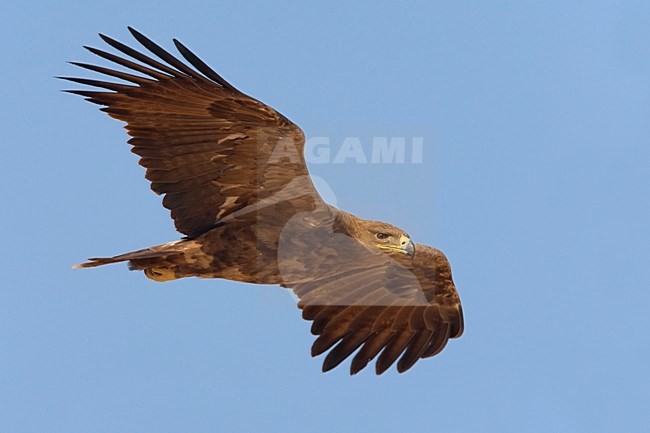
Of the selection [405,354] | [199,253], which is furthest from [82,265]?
[405,354]

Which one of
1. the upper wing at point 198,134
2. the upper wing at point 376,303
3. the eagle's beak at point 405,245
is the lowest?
the upper wing at point 376,303

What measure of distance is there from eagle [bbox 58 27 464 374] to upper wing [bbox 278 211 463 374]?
14 millimetres

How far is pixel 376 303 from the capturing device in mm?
15602

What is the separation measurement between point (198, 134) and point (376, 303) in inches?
135

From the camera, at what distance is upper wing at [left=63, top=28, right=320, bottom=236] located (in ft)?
43.5

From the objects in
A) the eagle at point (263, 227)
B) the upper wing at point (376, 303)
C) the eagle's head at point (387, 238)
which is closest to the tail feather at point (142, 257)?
the eagle at point (263, 227)

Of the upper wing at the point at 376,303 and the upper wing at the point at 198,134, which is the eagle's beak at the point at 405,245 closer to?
the upper wing at the point at 376,303

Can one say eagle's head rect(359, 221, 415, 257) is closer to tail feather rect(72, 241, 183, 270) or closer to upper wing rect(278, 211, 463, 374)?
upper wing rect(278, 211, 463, 374)

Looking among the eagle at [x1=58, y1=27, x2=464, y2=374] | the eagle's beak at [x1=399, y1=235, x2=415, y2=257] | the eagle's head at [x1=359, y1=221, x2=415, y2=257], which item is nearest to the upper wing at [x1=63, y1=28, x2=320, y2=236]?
the eagle at [x1=58, y1=27, x2=464, y2=374]

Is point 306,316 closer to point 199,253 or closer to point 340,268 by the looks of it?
point 340,268

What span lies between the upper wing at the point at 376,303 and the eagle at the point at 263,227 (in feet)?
0.05

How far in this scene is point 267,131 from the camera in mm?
13242

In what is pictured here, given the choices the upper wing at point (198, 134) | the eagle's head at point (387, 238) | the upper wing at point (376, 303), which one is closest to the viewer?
the upper wing at point (198, 134)

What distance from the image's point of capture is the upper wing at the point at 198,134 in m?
13.3
